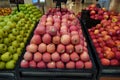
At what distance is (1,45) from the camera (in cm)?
180

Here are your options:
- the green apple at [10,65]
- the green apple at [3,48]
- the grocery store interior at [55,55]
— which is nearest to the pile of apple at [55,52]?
the grocery store interior at [55,55]

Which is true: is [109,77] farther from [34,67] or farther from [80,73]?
[34,67]

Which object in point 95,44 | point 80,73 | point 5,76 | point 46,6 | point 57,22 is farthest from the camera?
point 46,6

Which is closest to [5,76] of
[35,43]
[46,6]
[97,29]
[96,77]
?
[35,43]

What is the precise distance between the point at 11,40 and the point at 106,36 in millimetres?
1118

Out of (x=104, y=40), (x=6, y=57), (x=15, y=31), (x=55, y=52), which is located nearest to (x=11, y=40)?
(x=15, y=31)

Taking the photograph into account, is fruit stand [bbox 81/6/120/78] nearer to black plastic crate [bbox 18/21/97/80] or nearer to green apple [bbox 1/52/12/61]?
black plastic crate [bbox 18/21/97/80]

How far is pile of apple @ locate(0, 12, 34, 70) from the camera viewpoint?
179 cm

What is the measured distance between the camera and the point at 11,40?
1947 millimetres

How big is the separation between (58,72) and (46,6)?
293 cm

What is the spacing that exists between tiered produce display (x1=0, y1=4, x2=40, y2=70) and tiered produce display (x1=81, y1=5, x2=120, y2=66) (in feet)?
2.82

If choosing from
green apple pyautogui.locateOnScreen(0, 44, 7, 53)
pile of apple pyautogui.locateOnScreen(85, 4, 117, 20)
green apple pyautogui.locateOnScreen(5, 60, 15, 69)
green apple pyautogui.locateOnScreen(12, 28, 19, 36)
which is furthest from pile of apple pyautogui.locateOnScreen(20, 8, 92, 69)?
pile of apple pyautogui.locateOnScreen(85, 4, 117, 20)

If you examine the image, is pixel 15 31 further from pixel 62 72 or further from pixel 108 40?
pixel 108 40

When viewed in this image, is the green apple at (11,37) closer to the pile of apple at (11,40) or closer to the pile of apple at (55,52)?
the pile of apple at (11,40)
